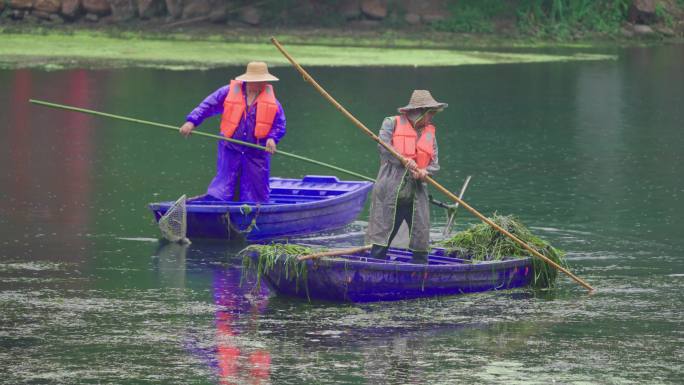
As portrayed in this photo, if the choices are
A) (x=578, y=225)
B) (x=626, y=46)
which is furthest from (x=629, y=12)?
(x=578, y=225)

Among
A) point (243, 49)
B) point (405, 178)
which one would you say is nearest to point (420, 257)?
point (405, 178)

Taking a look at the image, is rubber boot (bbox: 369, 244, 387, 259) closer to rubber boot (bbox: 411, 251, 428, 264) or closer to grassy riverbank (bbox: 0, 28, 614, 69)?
rubber boot (bbox: 411, 251, 428, 264)

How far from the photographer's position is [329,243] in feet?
52.6

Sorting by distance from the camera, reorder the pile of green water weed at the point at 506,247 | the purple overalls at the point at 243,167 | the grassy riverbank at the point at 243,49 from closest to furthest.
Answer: the pile of green water weed at the point at 506,247, the purple overalls at the point at 243,167, the grassy riverbank at the point at 243,49

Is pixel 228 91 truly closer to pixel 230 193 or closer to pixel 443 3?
pixel 230 193

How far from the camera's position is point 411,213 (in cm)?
1290

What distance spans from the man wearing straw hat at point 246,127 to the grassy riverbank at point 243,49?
1800cm

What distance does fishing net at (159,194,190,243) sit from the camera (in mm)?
15094

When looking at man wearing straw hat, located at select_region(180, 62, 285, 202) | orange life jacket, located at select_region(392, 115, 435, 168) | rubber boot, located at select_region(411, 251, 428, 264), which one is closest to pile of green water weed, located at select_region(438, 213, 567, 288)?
rubber boot, located at select_region(411, 251, 428, 264)

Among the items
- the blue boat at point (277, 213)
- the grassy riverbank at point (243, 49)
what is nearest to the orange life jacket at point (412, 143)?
the blue boat at point (277, 213)

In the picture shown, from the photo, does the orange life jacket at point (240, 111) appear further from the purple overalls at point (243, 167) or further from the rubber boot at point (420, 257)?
the rubber boot at point (420, 257)

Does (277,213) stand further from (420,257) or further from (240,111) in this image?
(420,257)

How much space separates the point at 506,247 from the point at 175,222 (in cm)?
354

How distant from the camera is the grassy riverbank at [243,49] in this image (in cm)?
3497
